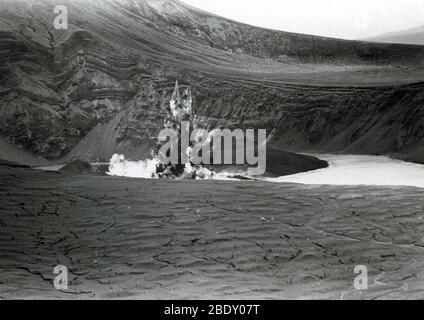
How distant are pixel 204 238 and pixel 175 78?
8090 millimetres

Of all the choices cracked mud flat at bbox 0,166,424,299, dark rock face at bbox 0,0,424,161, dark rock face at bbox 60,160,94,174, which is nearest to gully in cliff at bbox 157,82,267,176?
dark rock face at bbox 0,0,424,161

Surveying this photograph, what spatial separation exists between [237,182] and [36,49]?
6521mm

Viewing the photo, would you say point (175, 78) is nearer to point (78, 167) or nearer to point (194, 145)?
point (194, 145)

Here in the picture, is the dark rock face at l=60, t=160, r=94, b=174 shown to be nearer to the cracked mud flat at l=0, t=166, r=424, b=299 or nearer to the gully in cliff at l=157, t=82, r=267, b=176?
the gully in cliff at l=157, t=82, r=267, b=176

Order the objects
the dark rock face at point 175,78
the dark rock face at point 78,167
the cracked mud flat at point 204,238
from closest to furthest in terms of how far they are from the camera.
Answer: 1. the cracked mud flat at point 204,238
2. the dark rock face at point 78,167
3. the dark rock face at point 175,78

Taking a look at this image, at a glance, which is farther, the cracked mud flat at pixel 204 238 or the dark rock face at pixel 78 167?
the dark rock face at pixel 78 167

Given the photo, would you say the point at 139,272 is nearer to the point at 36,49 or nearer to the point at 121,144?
the point at 121,144

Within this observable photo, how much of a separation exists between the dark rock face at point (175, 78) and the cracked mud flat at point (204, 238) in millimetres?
3242

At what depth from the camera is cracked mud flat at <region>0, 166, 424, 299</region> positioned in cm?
543

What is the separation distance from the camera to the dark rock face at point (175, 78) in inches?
443

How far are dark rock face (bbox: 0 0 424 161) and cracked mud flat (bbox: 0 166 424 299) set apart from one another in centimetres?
324

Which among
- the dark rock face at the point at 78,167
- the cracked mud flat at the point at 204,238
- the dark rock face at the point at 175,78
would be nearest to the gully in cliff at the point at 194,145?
the dark rock face at the point at 175,78

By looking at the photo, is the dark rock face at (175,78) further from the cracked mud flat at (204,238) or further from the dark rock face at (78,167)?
the cracked mud flat at (204,238)

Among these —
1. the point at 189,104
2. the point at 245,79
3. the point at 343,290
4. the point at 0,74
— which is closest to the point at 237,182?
the point at 343,290
